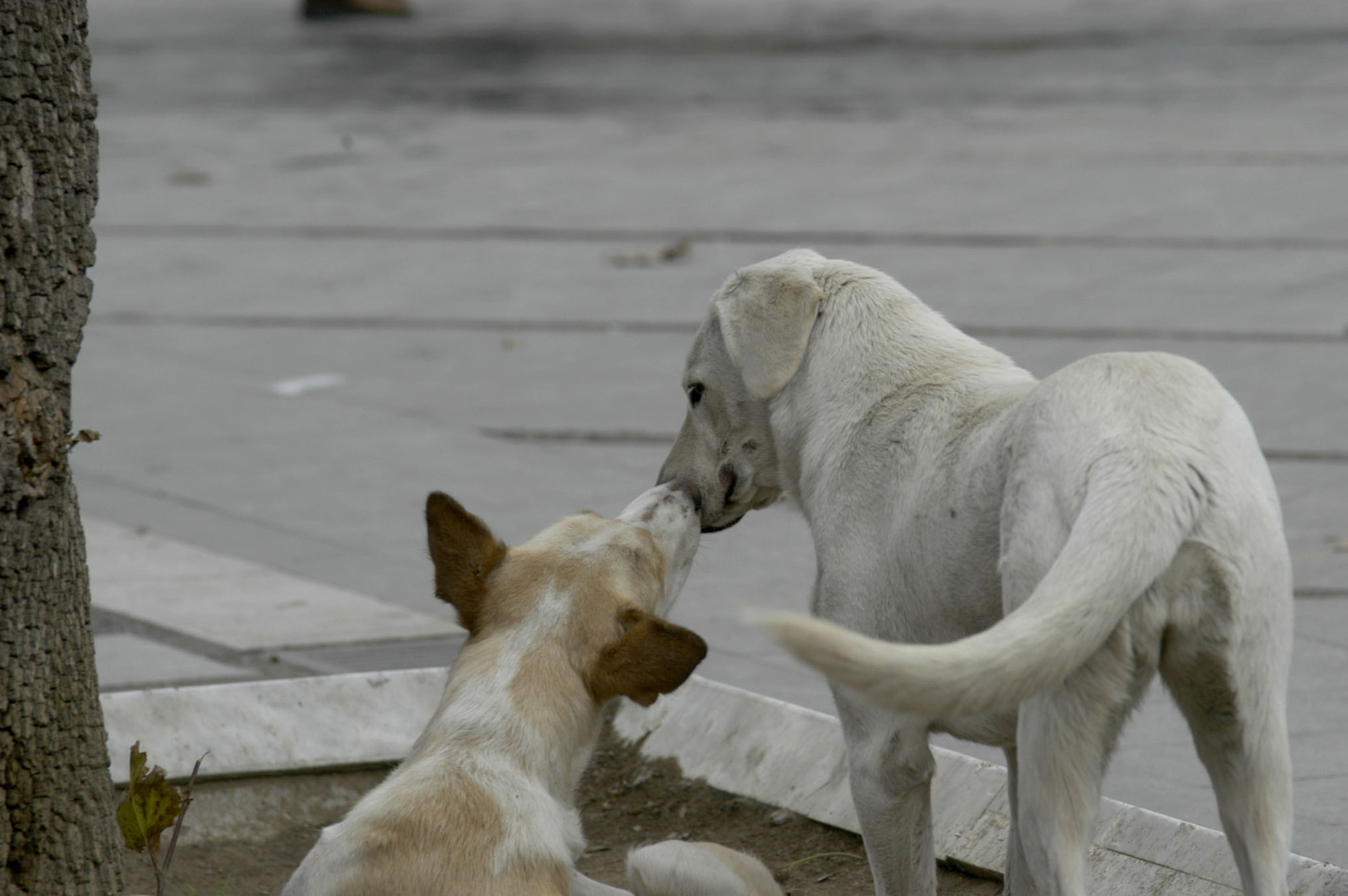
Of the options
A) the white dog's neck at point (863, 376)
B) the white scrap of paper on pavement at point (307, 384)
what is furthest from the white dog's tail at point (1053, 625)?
the white scrap of paper on pavement at point (307, 384)

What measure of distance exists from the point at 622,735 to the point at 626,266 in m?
6.89

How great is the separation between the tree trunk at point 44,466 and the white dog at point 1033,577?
57.2 inches

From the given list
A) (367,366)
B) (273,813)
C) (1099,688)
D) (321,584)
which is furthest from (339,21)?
(1099,688)

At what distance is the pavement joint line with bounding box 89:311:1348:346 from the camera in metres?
9.41

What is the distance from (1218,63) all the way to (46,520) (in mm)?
18992

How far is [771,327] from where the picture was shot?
413cm

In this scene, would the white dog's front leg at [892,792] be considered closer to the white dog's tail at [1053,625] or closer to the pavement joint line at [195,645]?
the white dog's tail at [1053,625]

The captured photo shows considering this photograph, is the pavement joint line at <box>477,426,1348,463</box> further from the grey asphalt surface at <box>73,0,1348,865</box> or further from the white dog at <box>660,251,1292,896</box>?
the white dog at <box>660,251,1292,896</box>

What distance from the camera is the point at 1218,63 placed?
810 inches

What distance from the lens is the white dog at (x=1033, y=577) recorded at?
2867 mm

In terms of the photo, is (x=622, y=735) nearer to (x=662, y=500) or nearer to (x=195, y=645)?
(x=662, y=500)

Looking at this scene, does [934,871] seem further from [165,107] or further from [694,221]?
[165,107]

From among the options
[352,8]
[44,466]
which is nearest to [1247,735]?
[44,466]

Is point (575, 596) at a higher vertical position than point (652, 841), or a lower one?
higher
